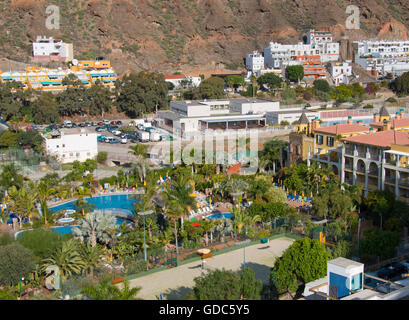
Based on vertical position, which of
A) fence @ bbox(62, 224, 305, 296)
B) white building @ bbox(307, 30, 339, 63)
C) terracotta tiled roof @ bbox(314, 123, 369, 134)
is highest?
white building @ bbox(307, 30, 339, 63)

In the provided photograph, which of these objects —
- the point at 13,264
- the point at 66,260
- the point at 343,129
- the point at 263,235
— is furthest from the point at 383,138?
the point at 13,264

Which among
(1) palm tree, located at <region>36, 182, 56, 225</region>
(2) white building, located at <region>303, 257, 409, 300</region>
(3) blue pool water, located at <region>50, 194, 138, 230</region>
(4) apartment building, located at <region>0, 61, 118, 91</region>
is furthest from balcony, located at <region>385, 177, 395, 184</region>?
(4) apartment building, located at <region>0, 61, 118, 91</region>

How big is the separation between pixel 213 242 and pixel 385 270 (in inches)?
302

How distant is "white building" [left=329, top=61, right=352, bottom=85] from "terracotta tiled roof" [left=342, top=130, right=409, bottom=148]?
46921mm

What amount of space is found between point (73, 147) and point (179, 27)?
181 feet

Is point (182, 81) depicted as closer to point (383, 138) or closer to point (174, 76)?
point (174, 76)

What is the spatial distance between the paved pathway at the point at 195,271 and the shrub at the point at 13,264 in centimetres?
387

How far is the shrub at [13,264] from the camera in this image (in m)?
19.2

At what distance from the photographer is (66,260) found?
795 inches

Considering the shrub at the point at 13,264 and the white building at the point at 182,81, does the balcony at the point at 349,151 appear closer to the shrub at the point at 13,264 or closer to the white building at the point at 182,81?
the shrub at the point at 13,264

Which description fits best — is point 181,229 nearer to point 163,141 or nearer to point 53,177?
point 53,177

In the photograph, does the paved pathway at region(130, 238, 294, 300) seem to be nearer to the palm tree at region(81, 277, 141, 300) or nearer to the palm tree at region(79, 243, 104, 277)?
the palm tree at region(79, 243, 104, 277)

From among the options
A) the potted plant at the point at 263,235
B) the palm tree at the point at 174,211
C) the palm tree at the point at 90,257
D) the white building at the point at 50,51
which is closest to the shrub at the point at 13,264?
the palm tree at the point at 90,257

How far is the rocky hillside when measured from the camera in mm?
81688
